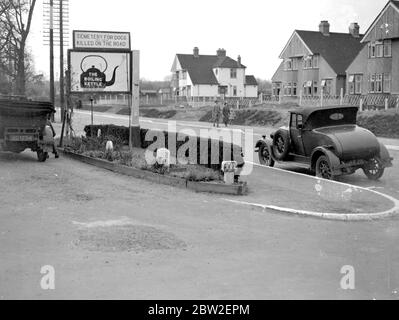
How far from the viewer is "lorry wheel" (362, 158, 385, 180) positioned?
13219 millimetres

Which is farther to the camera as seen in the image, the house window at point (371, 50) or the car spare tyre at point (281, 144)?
the house window at point (371, 50)

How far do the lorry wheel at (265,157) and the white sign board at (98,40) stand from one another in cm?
666

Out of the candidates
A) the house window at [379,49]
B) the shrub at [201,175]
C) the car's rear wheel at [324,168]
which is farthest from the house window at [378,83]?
the shrub at [201,175]

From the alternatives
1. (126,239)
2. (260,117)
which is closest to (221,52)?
(260,117)

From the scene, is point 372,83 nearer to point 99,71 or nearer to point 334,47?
point 334,47

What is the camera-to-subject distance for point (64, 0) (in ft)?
115

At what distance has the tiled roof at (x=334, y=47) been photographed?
5594cm

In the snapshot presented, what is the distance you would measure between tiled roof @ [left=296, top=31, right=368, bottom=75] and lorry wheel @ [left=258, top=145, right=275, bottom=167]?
41023 millimetres

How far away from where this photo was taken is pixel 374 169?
13359 mm

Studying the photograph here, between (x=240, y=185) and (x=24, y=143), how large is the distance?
24.5 feet

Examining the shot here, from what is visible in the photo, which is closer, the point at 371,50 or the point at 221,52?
the point at 371,50

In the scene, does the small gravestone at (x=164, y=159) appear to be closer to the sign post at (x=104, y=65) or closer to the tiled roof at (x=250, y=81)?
the sign post at (x=104, y=65)

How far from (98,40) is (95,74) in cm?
117

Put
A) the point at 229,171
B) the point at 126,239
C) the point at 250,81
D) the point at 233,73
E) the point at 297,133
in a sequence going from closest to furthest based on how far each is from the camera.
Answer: the point at 126,239 → the point at 229,171 → the point at 297,133 → the point at 233,73 → the point at 250,81
